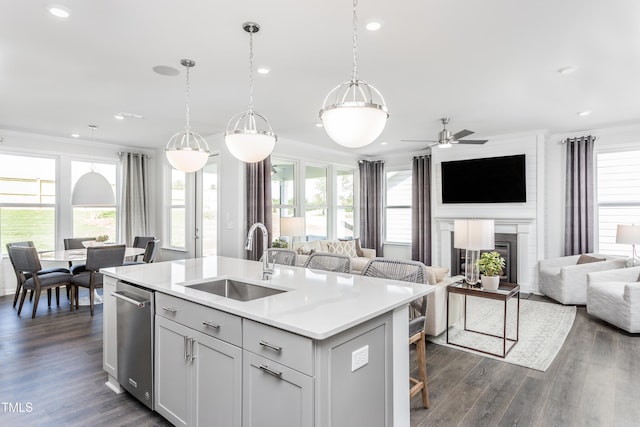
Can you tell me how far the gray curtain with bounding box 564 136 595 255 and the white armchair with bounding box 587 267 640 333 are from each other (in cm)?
117

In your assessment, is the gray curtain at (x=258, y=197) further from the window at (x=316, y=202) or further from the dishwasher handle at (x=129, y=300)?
the dishwasher handle at (x=129, y=300)

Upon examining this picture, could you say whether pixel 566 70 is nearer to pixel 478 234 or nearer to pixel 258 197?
pixel 478 234

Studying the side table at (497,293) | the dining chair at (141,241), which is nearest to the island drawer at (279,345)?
the side table at (497,293)

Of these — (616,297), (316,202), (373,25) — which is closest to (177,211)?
(316,202)

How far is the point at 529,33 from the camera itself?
2.64m

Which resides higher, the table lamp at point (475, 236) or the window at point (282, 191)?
the window at point (282, 191)

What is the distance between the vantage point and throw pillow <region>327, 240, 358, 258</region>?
6.71 m

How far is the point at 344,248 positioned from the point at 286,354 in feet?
17.9

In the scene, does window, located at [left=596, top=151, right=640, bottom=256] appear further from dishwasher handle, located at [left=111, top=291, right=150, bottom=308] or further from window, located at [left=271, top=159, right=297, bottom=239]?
dishwasher handle, located at [left=111, top=291, right=150, bottom=308]

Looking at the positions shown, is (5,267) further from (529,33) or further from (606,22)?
(606,22)

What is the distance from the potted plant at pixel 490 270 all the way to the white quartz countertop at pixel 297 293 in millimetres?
1573

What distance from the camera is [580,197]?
5.68m

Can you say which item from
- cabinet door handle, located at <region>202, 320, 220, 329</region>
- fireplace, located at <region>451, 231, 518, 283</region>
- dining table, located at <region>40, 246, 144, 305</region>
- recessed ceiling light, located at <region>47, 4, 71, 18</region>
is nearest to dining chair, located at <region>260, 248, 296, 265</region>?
cabinet door handle, located at <region>202, 320, 220, 329</region>

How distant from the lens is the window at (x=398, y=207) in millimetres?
7926
